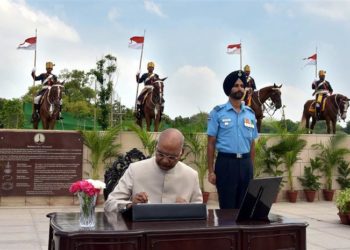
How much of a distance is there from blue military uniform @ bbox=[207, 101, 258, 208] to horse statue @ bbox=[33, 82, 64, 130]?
708 centimetres

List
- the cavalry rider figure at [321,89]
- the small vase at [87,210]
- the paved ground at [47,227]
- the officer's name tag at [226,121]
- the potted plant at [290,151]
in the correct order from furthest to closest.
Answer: the cavalry rider figure at [321,89], the potted plant at [290,151], the paved ground at [47,227], the officer's name tag at [226,121], the small vase at [87,210]

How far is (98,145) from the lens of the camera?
28.5 feet

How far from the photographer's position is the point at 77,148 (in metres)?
8.70

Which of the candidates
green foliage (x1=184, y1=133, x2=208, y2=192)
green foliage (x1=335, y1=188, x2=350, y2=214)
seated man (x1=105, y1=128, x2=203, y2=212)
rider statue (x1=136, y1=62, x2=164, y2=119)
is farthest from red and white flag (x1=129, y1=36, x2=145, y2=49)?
seated man (x1=105, y1=128, x2=203, y2=212)

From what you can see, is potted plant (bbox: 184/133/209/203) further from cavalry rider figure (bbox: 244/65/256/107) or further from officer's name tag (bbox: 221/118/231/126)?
officer's name tag (bbox: 221/118/231/126)

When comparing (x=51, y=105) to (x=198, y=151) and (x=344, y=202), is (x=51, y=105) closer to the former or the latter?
(x=198, y=151)

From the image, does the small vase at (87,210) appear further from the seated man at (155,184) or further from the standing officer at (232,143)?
the standing officer at (232,143)

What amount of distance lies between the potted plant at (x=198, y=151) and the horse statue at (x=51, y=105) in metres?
3.11

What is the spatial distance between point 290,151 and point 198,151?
75.6 inches

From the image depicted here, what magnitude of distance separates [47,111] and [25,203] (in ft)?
8.70

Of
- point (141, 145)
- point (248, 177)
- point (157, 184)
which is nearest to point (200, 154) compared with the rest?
point (141, 145)

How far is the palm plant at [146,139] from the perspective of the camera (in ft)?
29.2

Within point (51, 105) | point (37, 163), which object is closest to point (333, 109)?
point (51, 105)

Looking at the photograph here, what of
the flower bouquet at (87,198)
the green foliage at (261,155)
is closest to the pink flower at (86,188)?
the flower bouquet at (87,198)
